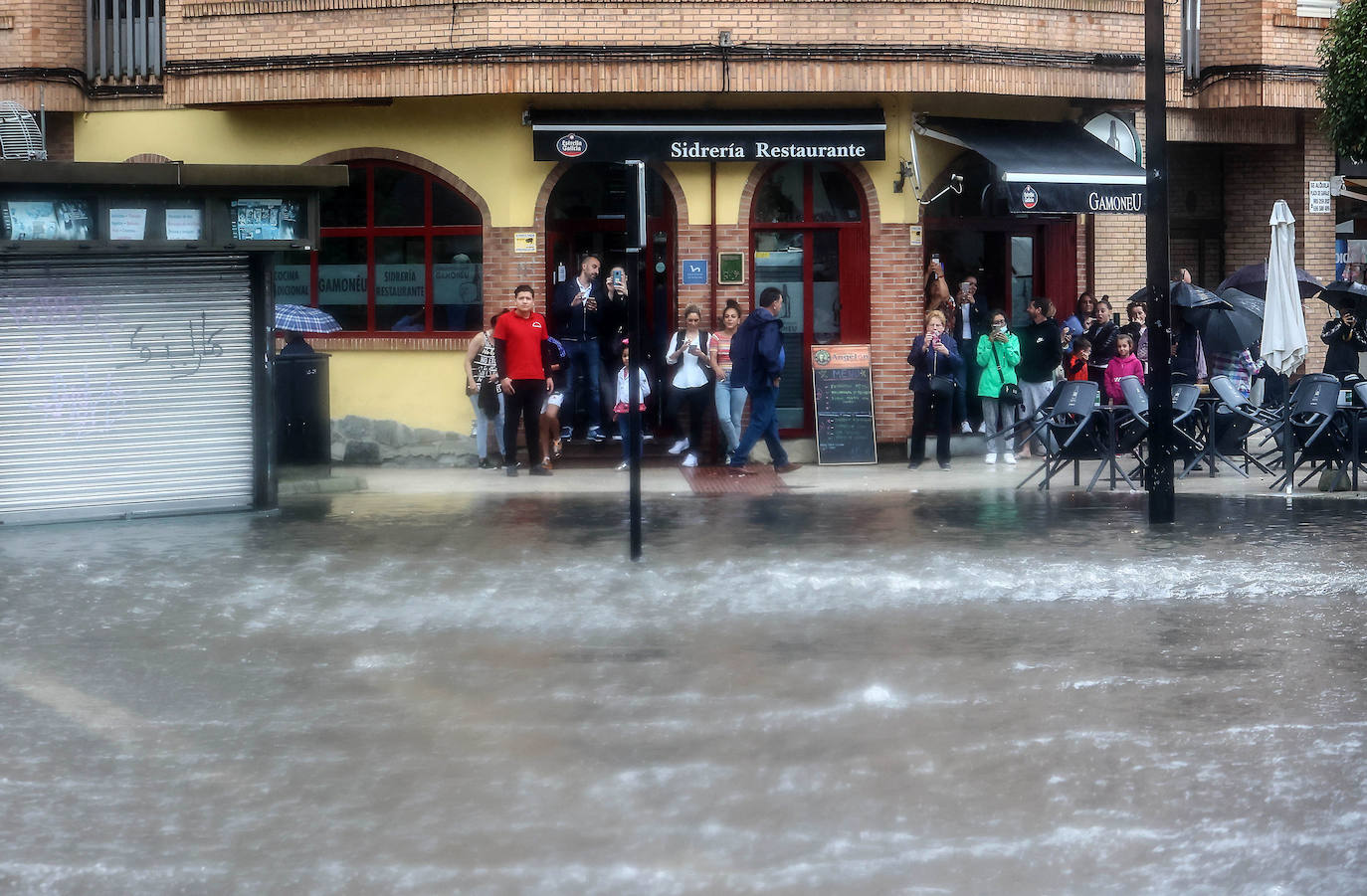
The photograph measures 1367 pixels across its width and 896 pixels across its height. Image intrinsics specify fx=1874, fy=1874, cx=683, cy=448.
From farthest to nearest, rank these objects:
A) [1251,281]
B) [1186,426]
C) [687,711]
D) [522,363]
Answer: [1251,281], [522,363], [1186,426], [687,711]

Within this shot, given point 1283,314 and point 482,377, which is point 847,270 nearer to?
point 482,377

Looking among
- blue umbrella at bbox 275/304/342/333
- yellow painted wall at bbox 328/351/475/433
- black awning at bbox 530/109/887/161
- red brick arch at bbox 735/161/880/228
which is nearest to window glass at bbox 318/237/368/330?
yellow painted wall at bbox 328/351/475/433

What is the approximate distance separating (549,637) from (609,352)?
10.2 metres

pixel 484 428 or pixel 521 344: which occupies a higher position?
pixel 521 344

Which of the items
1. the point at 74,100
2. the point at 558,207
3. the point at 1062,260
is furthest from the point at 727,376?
the point at 74,100

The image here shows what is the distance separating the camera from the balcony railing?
21578 mm

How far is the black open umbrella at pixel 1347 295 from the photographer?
62.6 feet

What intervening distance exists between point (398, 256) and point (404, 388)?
1.42 m

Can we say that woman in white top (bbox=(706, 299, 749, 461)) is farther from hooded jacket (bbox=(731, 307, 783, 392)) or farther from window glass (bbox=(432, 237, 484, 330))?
window glass (bbox=(432, 237, 484, 330))

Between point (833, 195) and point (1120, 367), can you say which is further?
point (833, 195)

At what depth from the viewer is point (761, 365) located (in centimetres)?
1783

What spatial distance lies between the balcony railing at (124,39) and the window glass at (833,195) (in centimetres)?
779

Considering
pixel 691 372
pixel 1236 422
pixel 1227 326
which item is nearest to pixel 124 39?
pixel 691 372

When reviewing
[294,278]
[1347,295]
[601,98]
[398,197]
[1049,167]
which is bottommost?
[1347,295]
